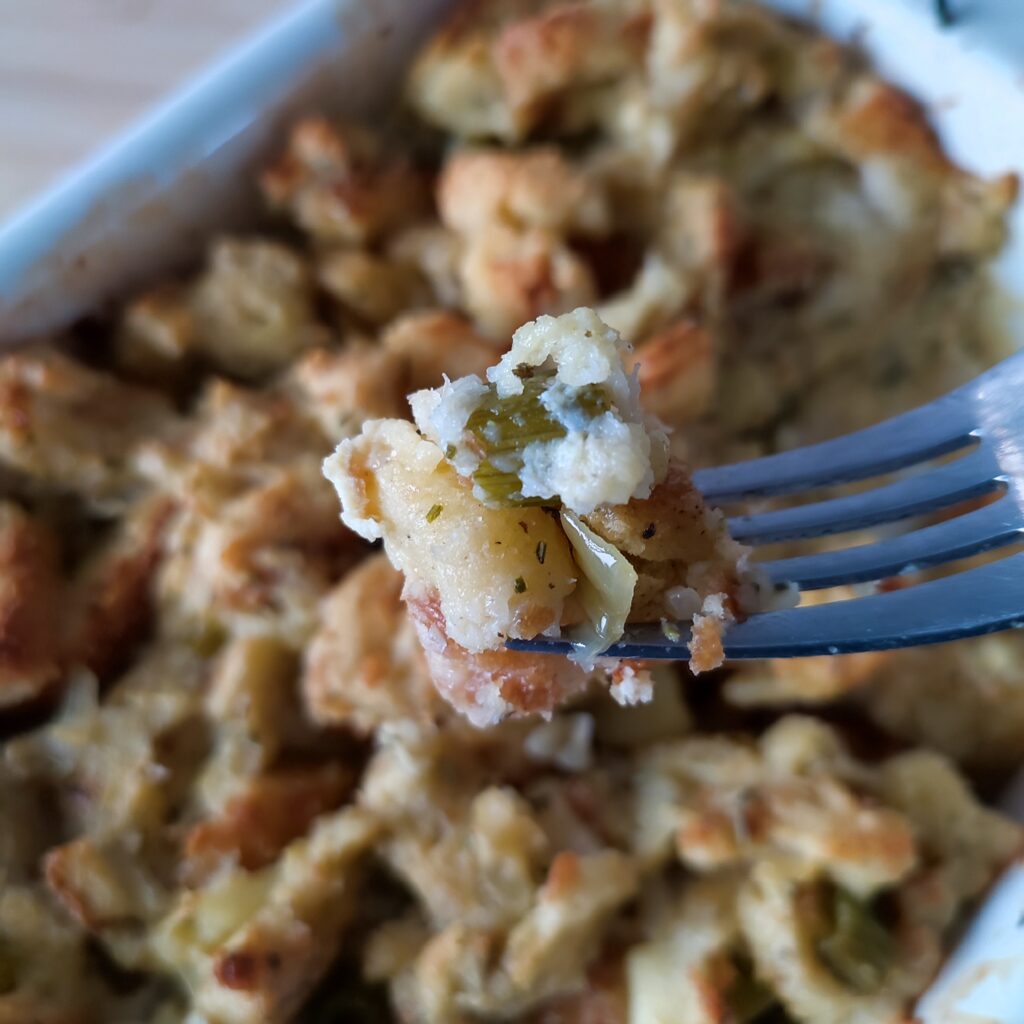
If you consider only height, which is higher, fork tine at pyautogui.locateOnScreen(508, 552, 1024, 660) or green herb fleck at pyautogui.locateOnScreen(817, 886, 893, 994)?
fork tine at pyautogui.locateOnScreen(508, 552, 1024, 660)

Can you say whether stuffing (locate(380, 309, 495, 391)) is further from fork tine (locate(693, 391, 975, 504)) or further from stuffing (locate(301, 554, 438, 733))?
fork tine (locate(693, 391, 975, 504))

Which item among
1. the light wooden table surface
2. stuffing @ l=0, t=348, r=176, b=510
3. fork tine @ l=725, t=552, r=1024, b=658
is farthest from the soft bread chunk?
the light wooden table surface

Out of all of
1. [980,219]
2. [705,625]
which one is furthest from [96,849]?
[980,219]

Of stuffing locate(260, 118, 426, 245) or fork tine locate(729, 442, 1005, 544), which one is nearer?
fork tine locate(729, 442, 1005, 544)

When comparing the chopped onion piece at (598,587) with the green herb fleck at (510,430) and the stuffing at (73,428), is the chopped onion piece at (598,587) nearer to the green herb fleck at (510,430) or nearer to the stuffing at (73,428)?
the green herb fleck at (510,430)

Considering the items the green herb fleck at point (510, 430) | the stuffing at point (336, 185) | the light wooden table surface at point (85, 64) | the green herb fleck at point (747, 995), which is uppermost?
the light wooden table surface at point (85, 64)

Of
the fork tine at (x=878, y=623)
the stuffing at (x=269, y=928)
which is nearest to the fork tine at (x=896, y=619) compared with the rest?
the fork tine at (x=878, y=623)

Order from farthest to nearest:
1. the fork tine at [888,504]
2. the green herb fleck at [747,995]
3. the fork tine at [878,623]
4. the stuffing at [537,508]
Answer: the green herb fleck at [747,995]
the fork tine at [888,504]
the fork tine at [878,623]
the stuffing at [537,508]
